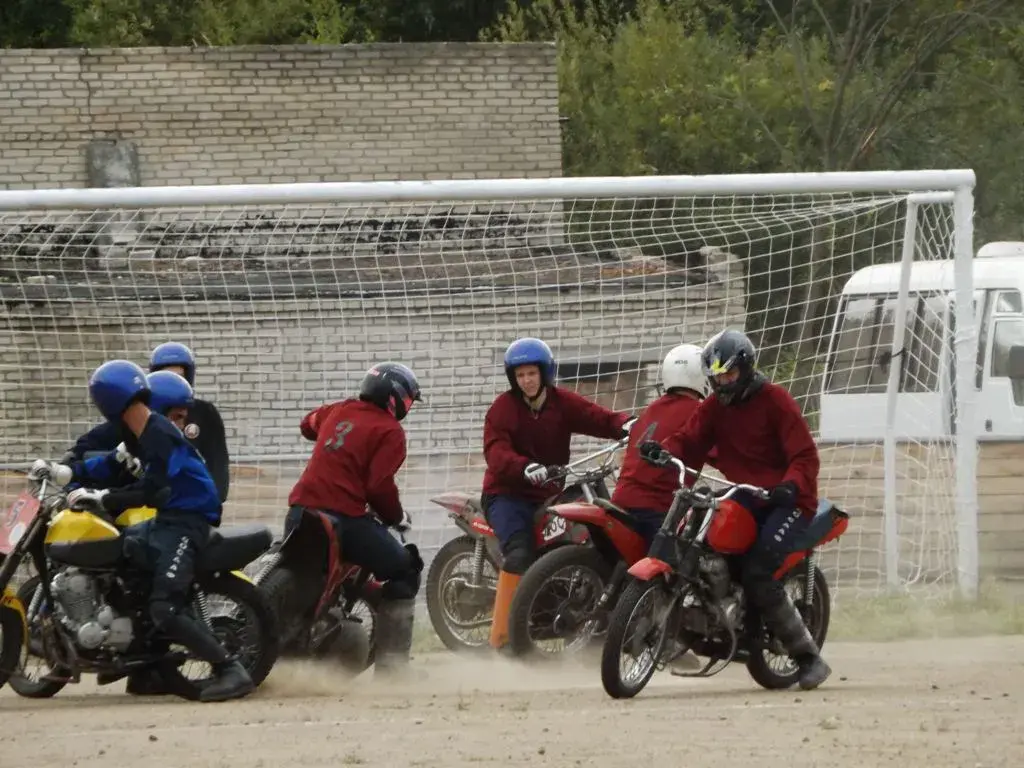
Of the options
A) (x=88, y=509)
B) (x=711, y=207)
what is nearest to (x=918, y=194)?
(x=711, y=207)

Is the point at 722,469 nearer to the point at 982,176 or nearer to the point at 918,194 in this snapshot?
the point at 918,194

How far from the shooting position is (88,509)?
920 centimetres

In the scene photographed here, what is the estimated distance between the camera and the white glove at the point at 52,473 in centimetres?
906

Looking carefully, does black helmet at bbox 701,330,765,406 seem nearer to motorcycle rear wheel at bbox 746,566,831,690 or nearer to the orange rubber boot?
motorcycle rear wheel at bbox 746,566,831,690

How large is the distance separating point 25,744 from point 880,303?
941cm

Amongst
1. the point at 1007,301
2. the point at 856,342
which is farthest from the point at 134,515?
the point at 1007,301

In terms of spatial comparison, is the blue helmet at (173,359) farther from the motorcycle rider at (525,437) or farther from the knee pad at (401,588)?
the motorcycle rider at (525,437)

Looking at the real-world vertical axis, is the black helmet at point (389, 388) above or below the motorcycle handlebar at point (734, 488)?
above

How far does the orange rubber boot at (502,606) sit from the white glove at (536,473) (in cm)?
49

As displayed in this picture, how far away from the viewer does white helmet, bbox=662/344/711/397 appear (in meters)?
10.6

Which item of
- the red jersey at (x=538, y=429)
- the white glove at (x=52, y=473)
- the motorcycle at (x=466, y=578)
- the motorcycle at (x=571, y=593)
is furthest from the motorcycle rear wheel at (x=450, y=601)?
the white glove at (x=52, y=473)

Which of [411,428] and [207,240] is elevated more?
[207,240]

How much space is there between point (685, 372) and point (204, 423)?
7.79ft

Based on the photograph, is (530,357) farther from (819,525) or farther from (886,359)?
(886,359)
